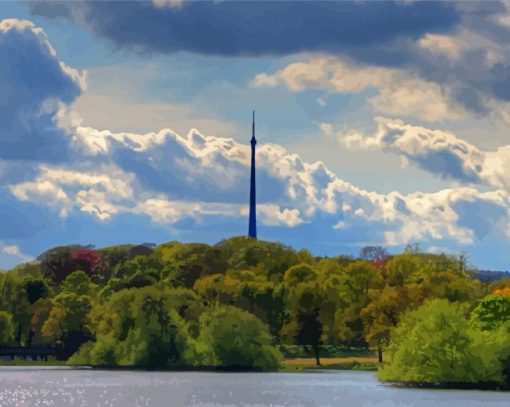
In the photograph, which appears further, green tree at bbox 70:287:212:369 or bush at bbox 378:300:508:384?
green tree at bbox 70:287:212:369

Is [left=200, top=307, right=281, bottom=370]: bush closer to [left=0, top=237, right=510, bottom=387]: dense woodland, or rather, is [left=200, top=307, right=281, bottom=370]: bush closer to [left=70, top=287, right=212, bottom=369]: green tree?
[left=0, top=237, right=510, bottom=387]: dense woodland

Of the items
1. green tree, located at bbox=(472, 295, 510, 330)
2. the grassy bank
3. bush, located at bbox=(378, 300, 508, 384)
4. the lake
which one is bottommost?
the lake

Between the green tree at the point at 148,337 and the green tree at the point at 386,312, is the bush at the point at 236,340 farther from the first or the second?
the green tree at the point at 386,312

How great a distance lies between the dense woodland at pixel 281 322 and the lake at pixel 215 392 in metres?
3.68

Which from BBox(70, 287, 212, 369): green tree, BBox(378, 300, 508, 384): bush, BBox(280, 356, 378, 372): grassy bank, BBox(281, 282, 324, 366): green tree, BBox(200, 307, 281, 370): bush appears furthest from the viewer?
BBox(281, 282, 324, 366): green tree

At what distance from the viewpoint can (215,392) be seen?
100 m

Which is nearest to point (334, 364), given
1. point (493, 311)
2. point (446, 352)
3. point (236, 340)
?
point (236, 340)

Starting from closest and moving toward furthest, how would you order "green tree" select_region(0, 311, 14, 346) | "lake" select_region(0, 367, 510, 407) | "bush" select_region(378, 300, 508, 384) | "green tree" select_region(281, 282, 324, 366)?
"lake" select_region(0, 367, 510, 407)
"bush" select_region(378, 300, 508, 384)
"green tree" select_region(281, 282, 324, 366)
"green tree" select_region(0, 311, 14, 346)

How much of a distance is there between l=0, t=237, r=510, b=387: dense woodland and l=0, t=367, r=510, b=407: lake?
368cm

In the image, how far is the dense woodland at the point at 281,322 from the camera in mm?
104938

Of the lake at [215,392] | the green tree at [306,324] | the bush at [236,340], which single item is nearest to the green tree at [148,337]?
the bush at [236,340]

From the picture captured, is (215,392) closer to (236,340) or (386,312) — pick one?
(236,340)

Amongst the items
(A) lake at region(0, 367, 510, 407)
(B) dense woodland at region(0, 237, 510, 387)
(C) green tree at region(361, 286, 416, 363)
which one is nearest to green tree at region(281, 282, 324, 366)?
(B) dense woodland at region(0, 237, 510, 387)

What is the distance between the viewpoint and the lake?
292ft
